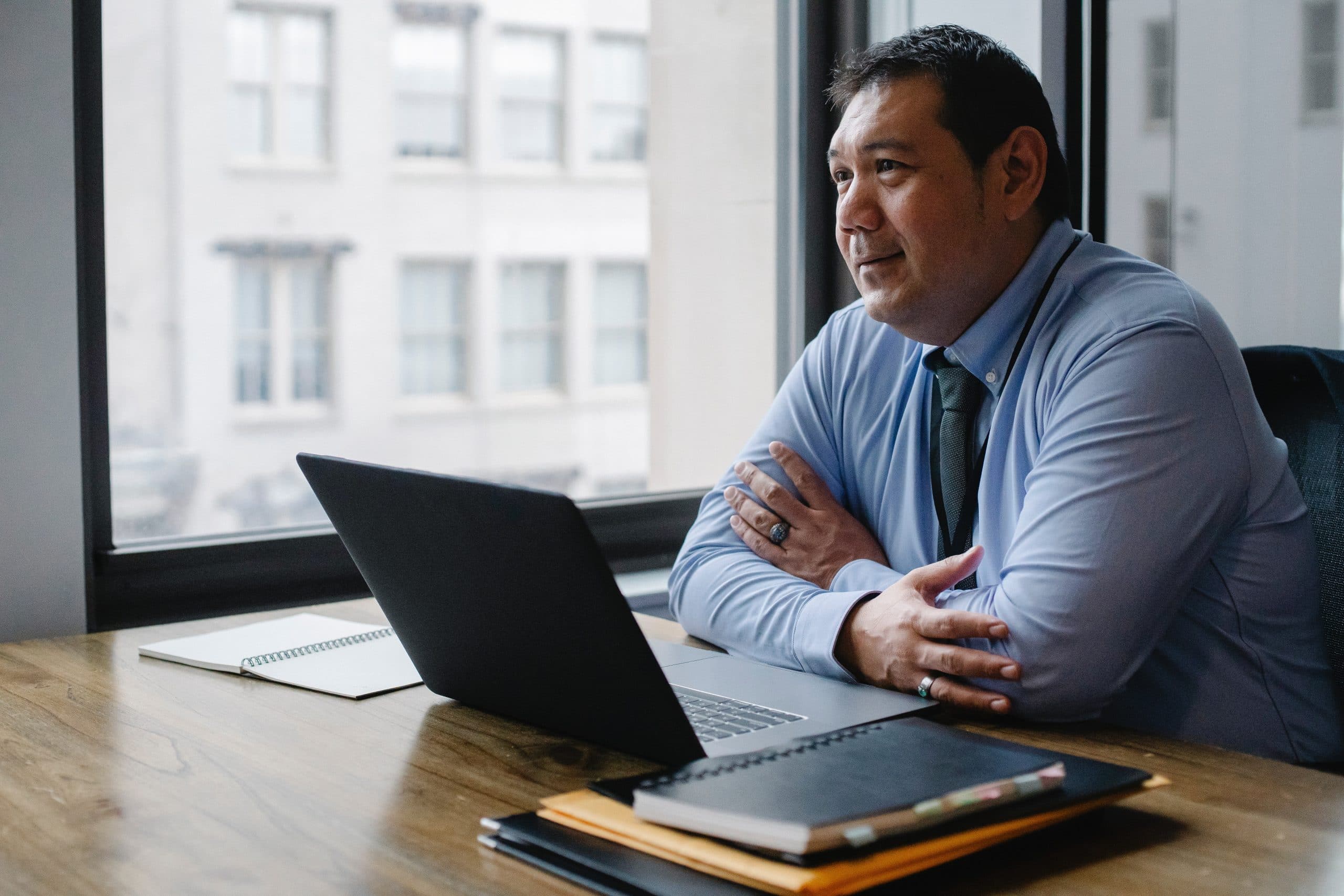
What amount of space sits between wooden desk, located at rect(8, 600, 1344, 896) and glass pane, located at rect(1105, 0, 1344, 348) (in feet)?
3.12

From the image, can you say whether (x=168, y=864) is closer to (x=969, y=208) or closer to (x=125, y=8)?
(x=969, y=208)

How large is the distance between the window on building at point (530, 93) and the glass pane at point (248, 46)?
0.43 m

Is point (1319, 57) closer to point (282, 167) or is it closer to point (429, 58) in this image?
point (429, 58)

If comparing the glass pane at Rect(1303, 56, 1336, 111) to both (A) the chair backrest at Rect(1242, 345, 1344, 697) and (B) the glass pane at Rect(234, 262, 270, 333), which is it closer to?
(A) the chair backrest at Rect(1242, 345, 1344, 697)

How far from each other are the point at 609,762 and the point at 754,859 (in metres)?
0.30

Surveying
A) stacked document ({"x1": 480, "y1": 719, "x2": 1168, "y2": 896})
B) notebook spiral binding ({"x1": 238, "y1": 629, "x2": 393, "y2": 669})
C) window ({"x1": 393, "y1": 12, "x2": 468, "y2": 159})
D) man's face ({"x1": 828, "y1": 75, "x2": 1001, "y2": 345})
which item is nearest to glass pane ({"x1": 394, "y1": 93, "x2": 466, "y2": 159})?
window ({"x1": 393, "y1": 12, "x2": 468, "y2": 159})

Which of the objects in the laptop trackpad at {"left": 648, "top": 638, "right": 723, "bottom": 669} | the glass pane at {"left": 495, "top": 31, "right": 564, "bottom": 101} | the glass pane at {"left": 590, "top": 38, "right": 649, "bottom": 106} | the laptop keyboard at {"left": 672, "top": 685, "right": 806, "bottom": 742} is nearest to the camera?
the laptop keyboard at {"left": 672, "top": 685, "right": 806, "bottom": 742}

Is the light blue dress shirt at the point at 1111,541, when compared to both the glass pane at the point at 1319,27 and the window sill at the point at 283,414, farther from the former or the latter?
the window sill at the point at 283,414

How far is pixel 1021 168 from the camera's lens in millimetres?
1567

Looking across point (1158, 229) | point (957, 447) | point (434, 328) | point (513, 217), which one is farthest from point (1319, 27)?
point (434, 328)

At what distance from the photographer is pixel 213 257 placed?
6.59 ft

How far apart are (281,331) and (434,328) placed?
0.26 metres

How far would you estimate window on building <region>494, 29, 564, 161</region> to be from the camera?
2.29 metres

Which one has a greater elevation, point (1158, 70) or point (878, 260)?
point (1158, 70)
